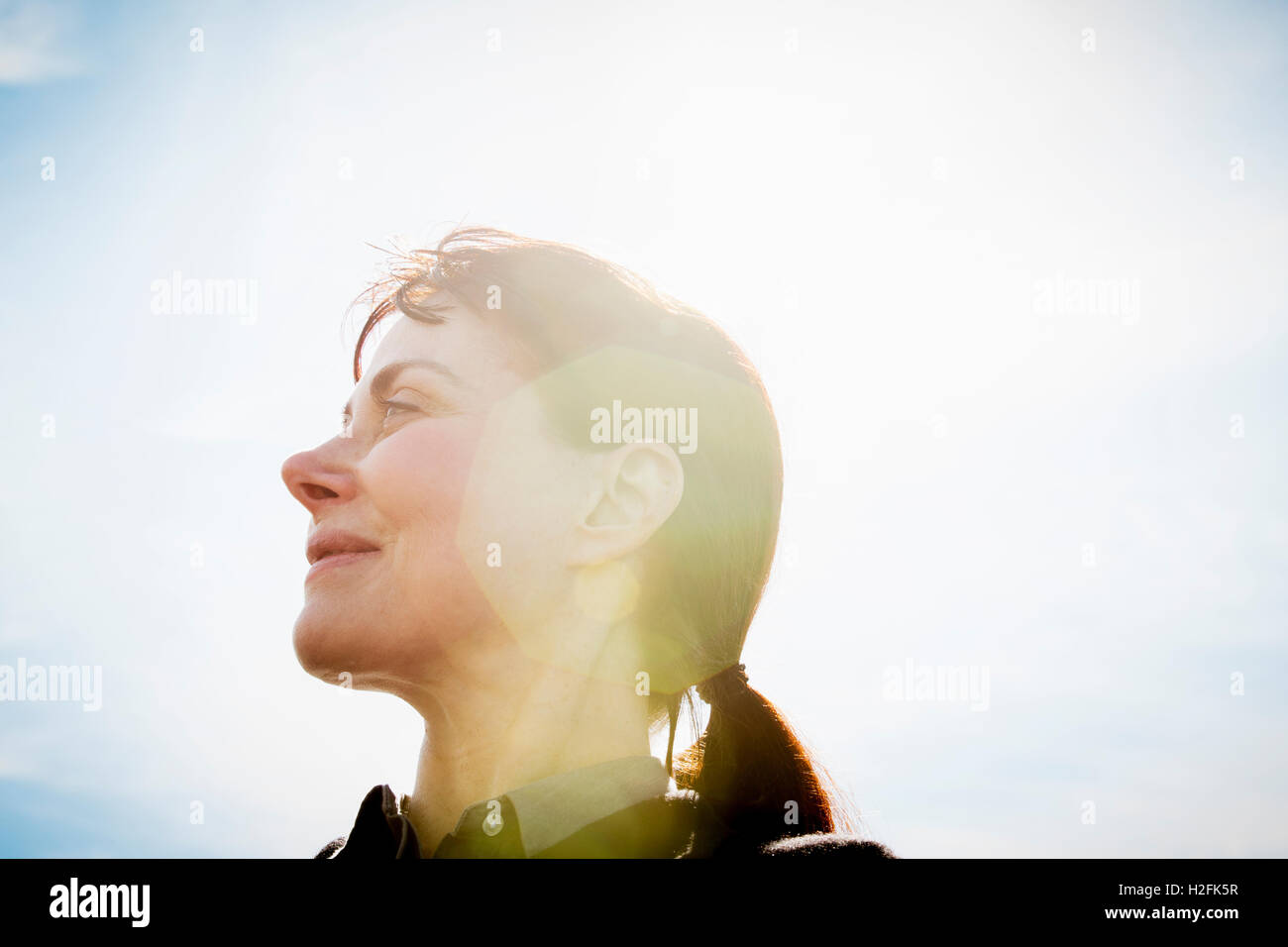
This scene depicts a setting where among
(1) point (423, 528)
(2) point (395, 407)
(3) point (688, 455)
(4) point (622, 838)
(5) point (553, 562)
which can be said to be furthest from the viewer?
(3) point (688, 455)

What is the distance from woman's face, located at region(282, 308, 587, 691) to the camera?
2928 millimetres

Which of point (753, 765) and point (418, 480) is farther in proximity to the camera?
point (753, 765)

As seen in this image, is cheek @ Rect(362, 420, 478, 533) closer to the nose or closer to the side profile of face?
the side profile of face

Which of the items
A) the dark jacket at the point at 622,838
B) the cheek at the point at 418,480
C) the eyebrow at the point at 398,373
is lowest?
the dark jacket at the point at 622,838

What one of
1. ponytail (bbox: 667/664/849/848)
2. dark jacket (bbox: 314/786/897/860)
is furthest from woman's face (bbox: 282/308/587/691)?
ponytail (bbox: 667/664/849/848)

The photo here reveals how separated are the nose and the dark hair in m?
0.63

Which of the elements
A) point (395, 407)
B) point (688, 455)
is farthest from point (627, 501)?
point (395, 407)

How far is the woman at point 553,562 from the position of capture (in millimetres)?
2922

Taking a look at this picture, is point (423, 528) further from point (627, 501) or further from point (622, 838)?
point (622, 838)

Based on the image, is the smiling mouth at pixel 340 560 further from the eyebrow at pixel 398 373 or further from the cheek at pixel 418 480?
the eyebrow at pixel 398 373

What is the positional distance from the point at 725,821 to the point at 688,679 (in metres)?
0.52

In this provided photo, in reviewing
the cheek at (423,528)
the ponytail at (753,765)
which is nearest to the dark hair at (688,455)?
the ponytail at (753,765)

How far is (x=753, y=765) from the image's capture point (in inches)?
136

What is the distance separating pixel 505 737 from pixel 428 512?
0.76 metres
